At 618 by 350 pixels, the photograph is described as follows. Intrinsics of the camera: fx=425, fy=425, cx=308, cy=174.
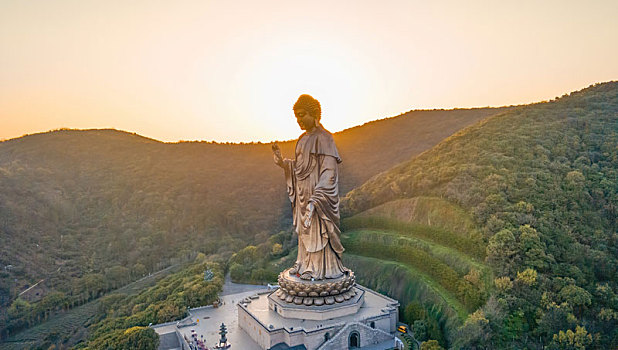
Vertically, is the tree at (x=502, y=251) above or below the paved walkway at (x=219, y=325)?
above

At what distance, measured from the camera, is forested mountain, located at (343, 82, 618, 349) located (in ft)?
57.0

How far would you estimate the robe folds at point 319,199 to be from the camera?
18.2m

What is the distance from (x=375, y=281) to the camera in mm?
24703

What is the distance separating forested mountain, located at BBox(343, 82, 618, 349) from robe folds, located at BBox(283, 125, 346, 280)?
492 centimetres

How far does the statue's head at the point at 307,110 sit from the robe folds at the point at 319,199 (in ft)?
1.38

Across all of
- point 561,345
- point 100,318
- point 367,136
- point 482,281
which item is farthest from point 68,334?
point 367,136

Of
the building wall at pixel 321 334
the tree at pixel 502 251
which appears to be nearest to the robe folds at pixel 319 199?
the building wall at pixel 321 334

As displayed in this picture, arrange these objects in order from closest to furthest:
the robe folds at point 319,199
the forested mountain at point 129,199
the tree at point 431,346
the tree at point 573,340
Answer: the tree at point 573,340, the tree at point 431,346, the robe folds at point 319,199, the forested mountain at point 129,199

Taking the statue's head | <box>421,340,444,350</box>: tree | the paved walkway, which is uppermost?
the statue's head

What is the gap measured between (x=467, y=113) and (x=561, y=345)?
192 feet

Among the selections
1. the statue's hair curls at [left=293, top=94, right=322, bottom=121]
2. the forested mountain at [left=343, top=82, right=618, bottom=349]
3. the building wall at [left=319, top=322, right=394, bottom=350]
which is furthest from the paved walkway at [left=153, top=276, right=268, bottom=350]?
the statue's hair curls at [left=293, top=94, right=322, bottom=121]

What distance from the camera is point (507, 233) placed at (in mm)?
20078

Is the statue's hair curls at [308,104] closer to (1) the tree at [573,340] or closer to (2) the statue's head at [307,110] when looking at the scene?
(2) the statue's head at [307,110]

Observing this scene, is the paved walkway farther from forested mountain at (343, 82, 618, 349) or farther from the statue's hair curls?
the statue's hair curls
